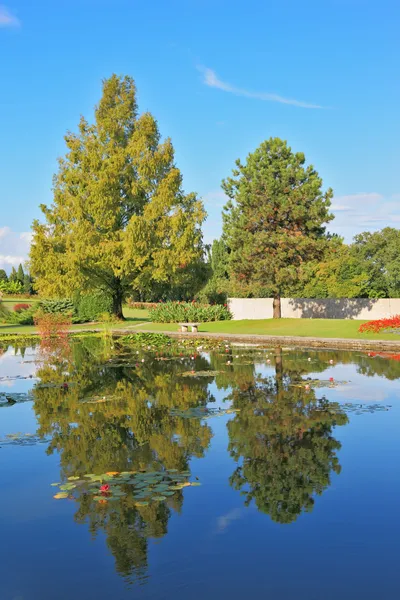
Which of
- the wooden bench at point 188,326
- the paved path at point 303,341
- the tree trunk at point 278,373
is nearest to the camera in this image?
the tree trunk at point 278,373

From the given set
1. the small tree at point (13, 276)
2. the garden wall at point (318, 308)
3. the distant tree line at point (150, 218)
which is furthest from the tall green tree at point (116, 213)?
the small tree at point (13, 276)

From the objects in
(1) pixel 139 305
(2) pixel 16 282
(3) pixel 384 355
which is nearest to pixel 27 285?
(2) pixel 16 282

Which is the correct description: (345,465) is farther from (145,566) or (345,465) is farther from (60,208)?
(60,208)

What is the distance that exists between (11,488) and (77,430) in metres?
3.21

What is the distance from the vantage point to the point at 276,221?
44.2 m

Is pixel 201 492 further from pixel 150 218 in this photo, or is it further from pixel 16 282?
pixel 16 282

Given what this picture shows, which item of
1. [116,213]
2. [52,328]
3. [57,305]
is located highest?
[116,213]

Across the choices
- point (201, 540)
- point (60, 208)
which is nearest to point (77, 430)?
point (201, 540)

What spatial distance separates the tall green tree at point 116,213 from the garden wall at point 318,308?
803 centimetres

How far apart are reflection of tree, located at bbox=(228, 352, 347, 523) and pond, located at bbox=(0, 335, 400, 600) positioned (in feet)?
0.10

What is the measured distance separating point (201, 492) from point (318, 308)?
1772 inches

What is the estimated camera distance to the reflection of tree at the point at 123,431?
695 centimetres

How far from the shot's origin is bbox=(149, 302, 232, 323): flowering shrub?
47.1m

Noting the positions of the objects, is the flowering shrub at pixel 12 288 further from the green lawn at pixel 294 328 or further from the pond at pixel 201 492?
the pond at pixel 201 492
